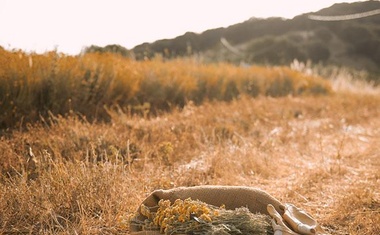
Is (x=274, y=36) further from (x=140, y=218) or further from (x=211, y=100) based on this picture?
(x=140, y=218)

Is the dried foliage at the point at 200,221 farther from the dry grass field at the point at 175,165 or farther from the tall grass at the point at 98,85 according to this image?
the tall grass at the point at 98,85

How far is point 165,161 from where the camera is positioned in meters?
4.92

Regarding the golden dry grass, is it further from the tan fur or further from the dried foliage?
the tan fur

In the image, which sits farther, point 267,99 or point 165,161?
point 267,99

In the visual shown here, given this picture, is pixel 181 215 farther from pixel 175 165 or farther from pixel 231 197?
pixel 175 165

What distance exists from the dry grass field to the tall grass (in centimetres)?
52

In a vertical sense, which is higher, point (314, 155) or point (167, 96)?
point (167, 96)

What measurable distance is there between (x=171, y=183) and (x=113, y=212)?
27.1 inches

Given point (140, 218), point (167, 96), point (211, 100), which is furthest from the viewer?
point (211, 100)

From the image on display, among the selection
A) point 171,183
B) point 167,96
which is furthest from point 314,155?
point 167,96

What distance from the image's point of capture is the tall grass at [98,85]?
596 centimetres

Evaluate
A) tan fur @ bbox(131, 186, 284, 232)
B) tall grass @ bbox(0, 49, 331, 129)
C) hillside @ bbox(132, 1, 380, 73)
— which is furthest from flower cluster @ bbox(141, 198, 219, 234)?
hillside @ bbox(132, 1, 380, 73)

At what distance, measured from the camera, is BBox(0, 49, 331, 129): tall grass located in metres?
5.96

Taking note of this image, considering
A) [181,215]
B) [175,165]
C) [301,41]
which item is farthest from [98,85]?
[301,41]
